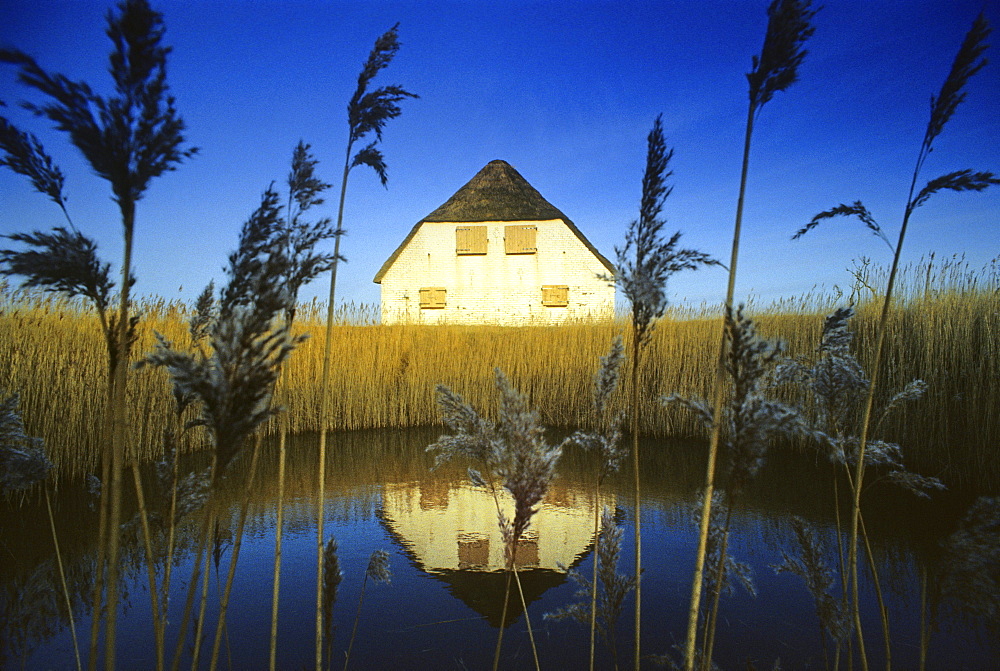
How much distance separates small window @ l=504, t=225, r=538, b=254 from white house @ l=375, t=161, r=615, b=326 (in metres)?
0.04

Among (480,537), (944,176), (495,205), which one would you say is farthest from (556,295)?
(944,176)

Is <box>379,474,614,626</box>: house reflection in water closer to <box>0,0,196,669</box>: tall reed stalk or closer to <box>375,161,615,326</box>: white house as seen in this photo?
<box>0,0,196,669</box>: tall reed stalk

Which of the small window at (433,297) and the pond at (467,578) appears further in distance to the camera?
the small window at (433,297)

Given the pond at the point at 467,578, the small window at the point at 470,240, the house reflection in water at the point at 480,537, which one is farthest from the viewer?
the small window at the point at 470,240

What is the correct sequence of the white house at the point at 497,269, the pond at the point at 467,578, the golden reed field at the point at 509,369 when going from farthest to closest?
1. the white house at the point at 497,269
2. the golden reed field at the point at 509,369
3. the pond at the point at 467,578

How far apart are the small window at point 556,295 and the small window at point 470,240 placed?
10.0ft

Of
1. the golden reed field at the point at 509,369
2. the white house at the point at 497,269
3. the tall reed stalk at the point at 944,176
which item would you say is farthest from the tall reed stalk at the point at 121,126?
the white house at the point at 497,269

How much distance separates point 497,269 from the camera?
21.0 metres

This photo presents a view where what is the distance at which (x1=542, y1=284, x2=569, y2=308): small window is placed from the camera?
20.6m

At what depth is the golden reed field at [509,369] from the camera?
4.64 m

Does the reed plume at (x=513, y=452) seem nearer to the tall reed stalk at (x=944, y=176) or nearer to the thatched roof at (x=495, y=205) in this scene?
the tall reed stalk at (x=944, y=176)

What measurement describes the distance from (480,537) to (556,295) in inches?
675

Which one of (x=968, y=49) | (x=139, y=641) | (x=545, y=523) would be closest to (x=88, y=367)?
(x=139, y=641)

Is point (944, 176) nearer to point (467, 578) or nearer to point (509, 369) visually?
point (467, 578)
